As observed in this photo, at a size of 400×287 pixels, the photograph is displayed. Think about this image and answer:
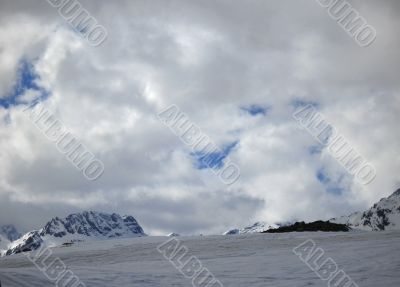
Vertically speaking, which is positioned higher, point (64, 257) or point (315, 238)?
point (64, 257)

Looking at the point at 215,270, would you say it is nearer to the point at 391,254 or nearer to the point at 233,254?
the point at 233,254

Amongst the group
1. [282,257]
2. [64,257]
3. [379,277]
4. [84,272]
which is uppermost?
[64,257]

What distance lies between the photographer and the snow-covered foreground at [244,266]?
14.2 meters

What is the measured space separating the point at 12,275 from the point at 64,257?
12.8 meters

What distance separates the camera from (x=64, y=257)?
24797 millimetres

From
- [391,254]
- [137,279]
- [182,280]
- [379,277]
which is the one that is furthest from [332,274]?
[137,279]

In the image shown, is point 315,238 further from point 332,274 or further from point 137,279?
point 137,279

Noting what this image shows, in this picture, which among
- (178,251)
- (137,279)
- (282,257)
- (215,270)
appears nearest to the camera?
(137,279)

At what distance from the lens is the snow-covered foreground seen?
46.4ft

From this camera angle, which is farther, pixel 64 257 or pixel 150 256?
pixel 64 257

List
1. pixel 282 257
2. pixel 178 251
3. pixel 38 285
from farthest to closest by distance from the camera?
pixel 178 251 < pixel 282 257 < pixel 38 285

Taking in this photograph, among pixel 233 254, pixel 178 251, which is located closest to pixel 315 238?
pixel 233 254

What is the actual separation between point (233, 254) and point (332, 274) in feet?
23.2

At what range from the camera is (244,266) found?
1748 centimetres
